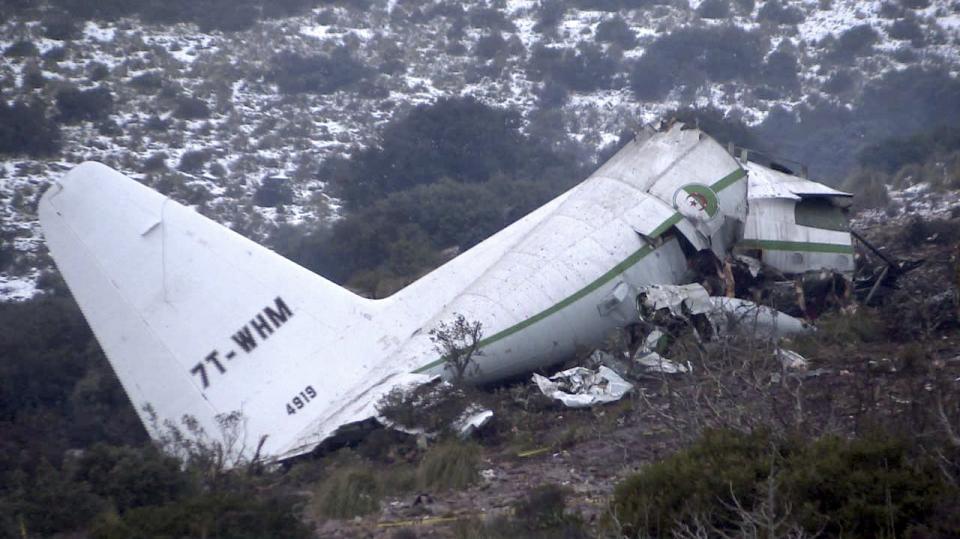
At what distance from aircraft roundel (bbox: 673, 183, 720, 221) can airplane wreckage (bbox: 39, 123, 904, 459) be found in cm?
5

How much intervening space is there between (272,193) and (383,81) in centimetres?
1113

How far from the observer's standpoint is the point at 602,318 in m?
13.3

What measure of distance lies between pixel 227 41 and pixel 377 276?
82.1 ft

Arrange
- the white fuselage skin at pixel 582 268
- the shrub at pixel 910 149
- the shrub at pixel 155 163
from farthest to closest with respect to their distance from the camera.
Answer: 1. the shrub at pixel 155 163
2. the shrub at pixel 910 149
3. the white fuselage skin at pixel 582 268

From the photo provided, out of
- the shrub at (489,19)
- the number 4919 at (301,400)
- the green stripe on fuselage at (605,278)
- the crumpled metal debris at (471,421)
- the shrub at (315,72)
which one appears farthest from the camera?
the shrub at (489,19)

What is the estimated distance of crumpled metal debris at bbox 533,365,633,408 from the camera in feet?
39.5

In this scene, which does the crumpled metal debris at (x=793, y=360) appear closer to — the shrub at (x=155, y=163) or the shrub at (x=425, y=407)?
the shrub at (x=425, y=407)

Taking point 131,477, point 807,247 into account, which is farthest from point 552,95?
point 131,477

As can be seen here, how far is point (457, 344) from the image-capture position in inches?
458

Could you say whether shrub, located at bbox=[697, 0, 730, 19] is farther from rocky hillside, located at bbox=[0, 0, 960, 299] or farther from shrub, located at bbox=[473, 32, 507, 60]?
shrub, located at bbox=[473, 32, 507, 60]

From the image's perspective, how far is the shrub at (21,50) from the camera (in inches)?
1447

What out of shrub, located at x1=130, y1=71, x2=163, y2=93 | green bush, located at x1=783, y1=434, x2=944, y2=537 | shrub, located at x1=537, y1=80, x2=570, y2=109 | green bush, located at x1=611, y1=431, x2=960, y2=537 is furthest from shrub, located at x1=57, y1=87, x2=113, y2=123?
green bush, located at x1=783, y1=434, x2=944, y2=537

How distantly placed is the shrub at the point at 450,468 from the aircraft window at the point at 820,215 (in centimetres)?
714

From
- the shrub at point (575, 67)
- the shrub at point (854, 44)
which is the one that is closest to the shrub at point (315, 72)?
the shrub at point (575, 67)
